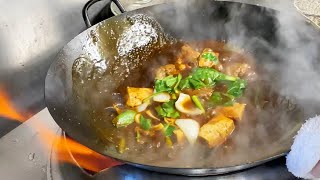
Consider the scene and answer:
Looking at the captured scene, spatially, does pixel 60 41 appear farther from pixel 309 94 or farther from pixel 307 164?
pixel 307 164

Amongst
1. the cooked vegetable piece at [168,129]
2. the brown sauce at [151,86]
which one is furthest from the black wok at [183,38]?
the cooked vegetable piece at [168,129]

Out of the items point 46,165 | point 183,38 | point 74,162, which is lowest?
point 46,165

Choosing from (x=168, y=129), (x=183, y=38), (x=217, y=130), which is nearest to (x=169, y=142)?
(x=168, y=129)

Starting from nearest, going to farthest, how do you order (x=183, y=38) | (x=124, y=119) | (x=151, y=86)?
1. (x=124, y=119)
2. (x=151, y=86)
3. (x=183, y=38)

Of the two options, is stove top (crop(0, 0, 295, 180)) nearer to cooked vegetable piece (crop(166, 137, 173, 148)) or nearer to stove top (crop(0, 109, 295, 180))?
stove top (crop(0, 109, 295, 180))

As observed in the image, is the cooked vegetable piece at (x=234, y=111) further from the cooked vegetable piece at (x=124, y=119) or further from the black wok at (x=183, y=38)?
the cooked vegetable piece at (x=124, y=119)

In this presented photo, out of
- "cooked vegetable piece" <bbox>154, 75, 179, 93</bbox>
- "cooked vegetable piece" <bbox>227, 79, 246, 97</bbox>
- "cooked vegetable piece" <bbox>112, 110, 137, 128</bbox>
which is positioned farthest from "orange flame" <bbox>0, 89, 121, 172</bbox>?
"cooked vegetable piece" <bbox>227, 79, 246, 97</bbox>

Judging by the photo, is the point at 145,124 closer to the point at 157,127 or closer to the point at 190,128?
the point at 157,127
